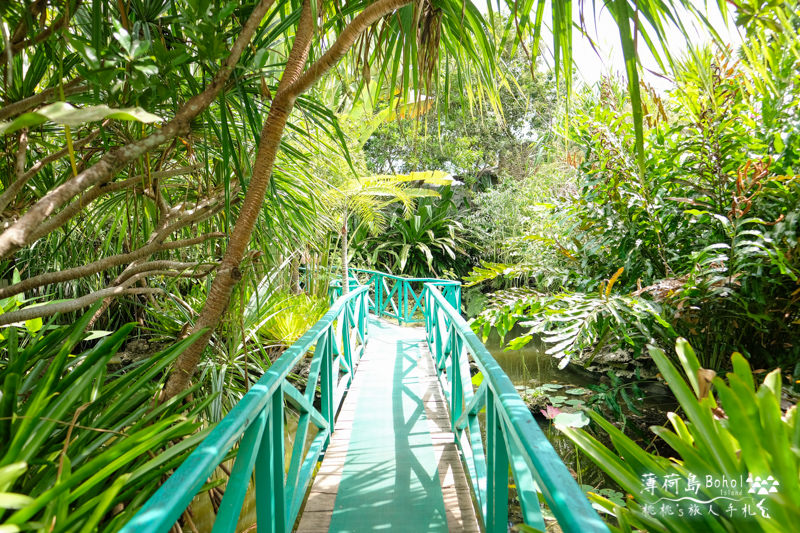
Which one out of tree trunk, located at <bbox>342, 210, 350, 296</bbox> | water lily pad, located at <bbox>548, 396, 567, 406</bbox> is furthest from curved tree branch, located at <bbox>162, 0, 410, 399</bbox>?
tree trunk, located at <bbox>342, 210, 350, 296</bbox>

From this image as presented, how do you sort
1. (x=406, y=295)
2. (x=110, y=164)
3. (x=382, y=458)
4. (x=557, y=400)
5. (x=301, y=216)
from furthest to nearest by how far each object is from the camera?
(x=406, y=295) < (x=557, y=400) < (x=382, y=458) < (x=301, y=216) < (x=110, y=164)

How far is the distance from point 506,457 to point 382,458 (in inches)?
42.0

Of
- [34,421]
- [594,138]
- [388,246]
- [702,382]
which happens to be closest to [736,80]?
[594,138]

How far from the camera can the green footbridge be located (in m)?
0.73

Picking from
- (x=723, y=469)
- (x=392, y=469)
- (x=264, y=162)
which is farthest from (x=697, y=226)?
(x=264, y=162)

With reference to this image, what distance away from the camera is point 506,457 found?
1181 mm

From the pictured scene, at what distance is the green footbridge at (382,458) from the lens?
0.73 m

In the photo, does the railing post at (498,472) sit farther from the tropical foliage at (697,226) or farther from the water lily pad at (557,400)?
the water lily pad at (557,400)

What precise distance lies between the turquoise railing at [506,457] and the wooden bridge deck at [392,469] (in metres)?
0.14

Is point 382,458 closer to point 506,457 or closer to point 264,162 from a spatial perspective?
point 506,457

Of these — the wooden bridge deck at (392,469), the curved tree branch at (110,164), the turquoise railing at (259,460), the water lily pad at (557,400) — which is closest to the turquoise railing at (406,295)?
the water lily pad at (557,400)

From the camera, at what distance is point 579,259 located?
3537mm

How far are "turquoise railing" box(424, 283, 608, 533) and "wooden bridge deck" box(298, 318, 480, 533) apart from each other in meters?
0.14

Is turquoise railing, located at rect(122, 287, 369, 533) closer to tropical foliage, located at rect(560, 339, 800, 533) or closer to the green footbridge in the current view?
the green footbridge
